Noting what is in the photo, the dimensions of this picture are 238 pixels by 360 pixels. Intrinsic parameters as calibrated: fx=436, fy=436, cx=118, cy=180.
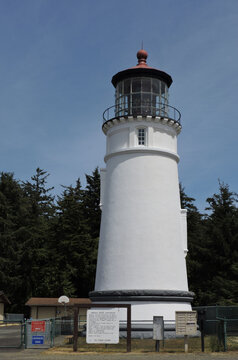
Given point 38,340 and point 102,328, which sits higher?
point 102,328

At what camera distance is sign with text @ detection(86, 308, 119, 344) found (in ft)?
55.8

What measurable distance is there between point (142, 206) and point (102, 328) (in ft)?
24.0

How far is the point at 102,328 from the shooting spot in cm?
1717

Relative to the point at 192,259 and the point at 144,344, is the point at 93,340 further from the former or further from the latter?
the point at 192,259

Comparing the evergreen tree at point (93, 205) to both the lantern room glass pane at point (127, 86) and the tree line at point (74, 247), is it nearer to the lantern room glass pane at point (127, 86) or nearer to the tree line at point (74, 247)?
the tree line at point (74, 247)

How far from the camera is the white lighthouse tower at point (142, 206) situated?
2170 centimetres

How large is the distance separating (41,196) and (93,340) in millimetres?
59065

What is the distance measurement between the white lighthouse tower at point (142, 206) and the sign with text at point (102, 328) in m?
4.12

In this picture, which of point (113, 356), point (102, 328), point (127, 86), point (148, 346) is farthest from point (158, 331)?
point (127, 86)

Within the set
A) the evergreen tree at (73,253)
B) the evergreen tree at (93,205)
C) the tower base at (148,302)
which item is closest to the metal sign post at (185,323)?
the tower base at (148,302)

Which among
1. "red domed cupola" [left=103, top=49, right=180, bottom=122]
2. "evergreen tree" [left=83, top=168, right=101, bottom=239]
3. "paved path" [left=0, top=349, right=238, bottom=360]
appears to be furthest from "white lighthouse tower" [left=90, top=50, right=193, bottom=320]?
"evergreen tree" [left=83, top=168, right=101, bottom=239]

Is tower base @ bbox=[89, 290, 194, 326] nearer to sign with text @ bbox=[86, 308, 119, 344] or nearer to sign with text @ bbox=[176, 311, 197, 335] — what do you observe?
sign with text @ bbox=[86, 308, 119, 344]

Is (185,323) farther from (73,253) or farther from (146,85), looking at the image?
(73,253)

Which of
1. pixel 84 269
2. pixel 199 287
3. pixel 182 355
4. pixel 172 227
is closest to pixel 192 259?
pixel 199 287
